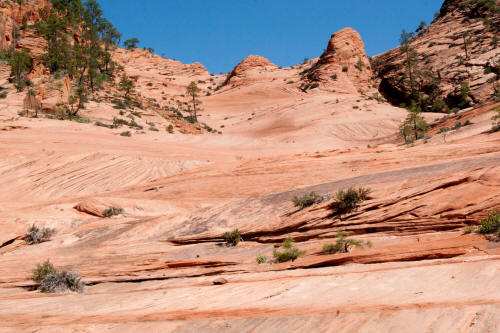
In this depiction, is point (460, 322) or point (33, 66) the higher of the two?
point (33, 66)

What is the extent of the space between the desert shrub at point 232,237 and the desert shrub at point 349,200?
8.76 ft

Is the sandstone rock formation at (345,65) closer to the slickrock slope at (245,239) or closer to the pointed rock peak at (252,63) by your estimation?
the pointed rock peak at (252,63)

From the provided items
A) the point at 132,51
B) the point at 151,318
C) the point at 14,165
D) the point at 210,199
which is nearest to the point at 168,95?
the point at 132,51

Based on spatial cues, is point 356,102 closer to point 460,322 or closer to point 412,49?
point 412,49

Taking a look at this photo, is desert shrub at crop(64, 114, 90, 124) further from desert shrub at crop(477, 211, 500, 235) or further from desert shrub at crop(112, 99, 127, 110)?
desert shrub at crop(477, 211, 500, 235)

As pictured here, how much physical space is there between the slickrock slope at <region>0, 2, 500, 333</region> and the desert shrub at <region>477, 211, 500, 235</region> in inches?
6.4

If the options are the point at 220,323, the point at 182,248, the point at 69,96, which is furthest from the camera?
the point at 69,96

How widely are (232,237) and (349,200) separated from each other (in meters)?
3.13

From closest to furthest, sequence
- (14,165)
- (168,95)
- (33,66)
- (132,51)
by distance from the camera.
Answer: (14,165) < (33,66) < (168,95) < (132,51)

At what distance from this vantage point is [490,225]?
636cm

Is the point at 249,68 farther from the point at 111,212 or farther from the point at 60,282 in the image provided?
the point at 60,282

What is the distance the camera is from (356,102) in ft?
160

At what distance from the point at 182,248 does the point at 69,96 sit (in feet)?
98.1

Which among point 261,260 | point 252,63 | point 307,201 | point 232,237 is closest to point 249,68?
point 252,63
